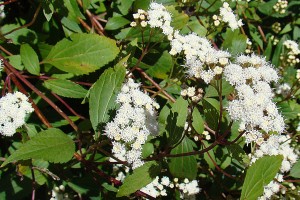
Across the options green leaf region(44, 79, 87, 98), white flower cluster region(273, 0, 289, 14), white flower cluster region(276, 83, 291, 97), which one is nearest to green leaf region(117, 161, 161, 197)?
green leaf region(44, 79, 87, 98)

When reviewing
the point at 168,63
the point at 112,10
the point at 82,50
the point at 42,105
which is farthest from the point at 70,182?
the point at 112,10

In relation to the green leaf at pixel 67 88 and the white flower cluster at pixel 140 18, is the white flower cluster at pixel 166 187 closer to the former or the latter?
the green leaf at pixel 67 88

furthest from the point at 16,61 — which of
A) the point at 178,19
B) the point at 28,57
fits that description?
the point at 178,19

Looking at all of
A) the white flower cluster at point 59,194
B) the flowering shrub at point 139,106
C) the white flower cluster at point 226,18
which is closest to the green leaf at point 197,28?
the flowering shrub at point 139,106

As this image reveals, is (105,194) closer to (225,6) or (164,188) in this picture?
(164,188)

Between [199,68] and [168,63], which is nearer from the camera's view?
[199,68]

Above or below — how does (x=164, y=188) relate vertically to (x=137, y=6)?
below

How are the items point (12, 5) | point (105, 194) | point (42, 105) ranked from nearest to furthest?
point (105, 194), point (42, 105), point (12, 5)
